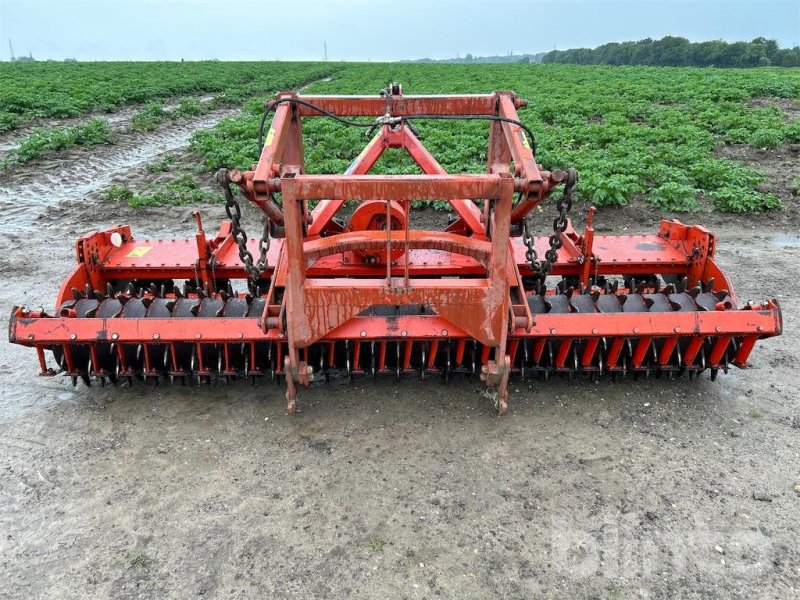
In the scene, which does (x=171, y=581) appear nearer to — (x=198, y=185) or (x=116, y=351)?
(x=116, y=351)

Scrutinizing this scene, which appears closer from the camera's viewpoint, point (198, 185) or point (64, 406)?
point (64, 406)

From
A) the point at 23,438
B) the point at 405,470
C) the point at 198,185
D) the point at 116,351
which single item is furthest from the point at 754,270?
the point at 198,185

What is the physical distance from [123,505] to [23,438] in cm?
122

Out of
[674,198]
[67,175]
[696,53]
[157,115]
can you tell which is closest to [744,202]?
[674,198]

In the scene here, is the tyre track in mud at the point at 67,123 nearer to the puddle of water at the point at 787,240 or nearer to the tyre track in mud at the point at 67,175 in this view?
the tyre track in mud at the point at 67,175

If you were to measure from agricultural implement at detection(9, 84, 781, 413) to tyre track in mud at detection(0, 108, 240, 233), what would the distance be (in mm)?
6785

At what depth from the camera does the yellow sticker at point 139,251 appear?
18.7 feet

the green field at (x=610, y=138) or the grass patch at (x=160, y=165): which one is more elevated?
the green field at (x=610, y=138)

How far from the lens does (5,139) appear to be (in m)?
16.6

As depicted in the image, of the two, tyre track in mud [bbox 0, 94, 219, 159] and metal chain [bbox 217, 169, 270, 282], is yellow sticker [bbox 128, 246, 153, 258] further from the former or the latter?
tyre track in mud [bbox 0, 94, 219, 159]

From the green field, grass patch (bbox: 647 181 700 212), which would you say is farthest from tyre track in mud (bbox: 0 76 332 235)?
grass patch (bbox: 647 181 700 212)

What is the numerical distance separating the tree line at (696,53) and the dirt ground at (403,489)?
83.1 metres

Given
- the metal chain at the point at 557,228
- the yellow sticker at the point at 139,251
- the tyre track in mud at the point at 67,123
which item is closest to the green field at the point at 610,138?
the tyre track in mud at the point at 67,123

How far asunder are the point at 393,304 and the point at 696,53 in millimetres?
89374
